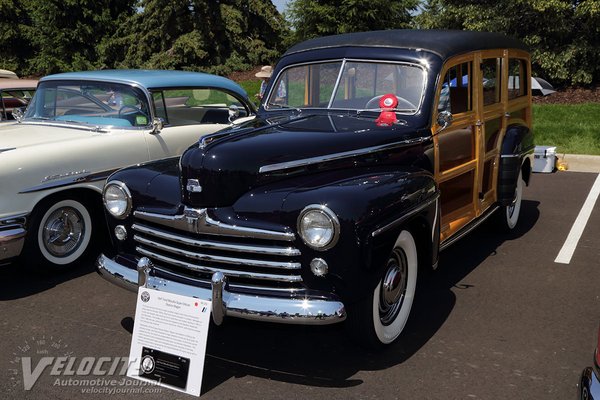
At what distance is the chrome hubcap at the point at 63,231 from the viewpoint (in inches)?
184

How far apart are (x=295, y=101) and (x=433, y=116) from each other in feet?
3.60

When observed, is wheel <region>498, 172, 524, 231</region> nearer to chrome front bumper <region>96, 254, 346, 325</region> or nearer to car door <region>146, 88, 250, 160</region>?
car door <region>146, 88, 250, 160</region>

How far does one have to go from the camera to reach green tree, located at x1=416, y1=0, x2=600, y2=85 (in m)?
13.9

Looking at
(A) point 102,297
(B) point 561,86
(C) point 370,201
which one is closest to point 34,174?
(A) point 102,297

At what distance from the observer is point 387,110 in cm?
404

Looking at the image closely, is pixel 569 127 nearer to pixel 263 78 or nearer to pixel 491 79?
pixel 263 78

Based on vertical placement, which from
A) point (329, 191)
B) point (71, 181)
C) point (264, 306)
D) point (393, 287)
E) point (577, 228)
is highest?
point (329, 191)

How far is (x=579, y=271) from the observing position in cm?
471

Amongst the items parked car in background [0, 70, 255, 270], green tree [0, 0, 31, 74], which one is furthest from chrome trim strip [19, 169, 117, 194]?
green tree [0, 0, 31, 74]

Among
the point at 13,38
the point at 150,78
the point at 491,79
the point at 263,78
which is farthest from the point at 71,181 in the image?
the point at 13,38

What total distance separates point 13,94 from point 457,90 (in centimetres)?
637

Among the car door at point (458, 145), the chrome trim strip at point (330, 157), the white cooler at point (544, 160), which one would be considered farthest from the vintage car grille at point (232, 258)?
the white cooler at point (544, 160)

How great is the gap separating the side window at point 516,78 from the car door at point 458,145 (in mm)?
956

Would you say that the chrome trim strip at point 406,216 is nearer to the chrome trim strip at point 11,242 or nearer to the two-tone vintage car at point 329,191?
the two-tone vintage car at point 329,191
